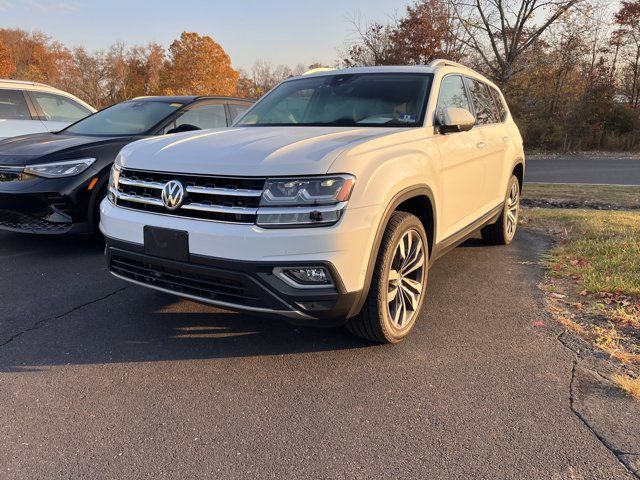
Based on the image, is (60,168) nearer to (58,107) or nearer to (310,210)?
(310,210)

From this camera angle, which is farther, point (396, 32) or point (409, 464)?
point (396, 32)

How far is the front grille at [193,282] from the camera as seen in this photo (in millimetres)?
2713

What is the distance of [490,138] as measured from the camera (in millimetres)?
4891

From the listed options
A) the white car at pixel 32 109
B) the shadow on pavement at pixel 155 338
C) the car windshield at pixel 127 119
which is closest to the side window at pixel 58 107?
the white car at pixel 32 109

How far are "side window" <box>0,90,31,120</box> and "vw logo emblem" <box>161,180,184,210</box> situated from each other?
688 cm

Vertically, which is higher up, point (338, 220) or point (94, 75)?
point (94, 75)

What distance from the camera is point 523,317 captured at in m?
3.76

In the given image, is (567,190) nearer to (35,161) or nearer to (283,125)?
(283,125)

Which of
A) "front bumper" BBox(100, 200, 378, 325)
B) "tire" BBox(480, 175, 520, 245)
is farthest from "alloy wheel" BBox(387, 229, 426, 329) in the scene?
"tire" BBox(480, 175, 520, 245)

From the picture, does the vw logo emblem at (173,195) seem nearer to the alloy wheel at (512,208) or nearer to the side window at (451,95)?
the side window at (451,95)

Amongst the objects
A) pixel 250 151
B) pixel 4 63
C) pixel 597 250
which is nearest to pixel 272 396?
pixel 250 151

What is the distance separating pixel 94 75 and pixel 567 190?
164ft

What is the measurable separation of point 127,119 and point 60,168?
139 centimetres

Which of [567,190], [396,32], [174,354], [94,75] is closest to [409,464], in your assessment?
[174,354]
